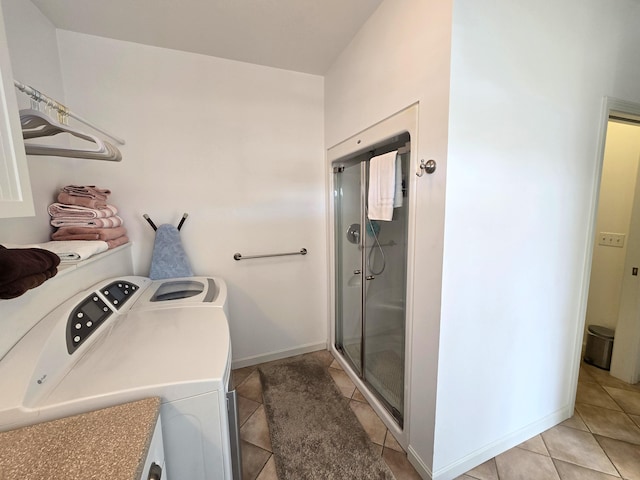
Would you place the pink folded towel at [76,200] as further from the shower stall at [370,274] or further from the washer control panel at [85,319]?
the shower stall at [370,274]

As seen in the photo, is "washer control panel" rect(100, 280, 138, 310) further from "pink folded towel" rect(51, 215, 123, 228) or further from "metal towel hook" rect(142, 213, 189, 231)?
"metal towel hook" rect(142, 213, 189, 231)

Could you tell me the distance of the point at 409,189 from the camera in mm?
1356

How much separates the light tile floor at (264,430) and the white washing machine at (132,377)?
19.8 inches

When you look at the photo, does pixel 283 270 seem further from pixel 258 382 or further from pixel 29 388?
pixel 29 388

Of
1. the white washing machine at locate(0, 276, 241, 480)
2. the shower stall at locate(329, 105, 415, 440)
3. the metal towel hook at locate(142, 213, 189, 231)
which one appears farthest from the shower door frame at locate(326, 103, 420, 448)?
the metal towel hook at locate(142, 213, 189, 231)

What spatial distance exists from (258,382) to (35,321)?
1.57 meters

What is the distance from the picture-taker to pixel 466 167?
1.16 meters

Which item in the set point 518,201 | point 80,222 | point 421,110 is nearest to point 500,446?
point 518,201

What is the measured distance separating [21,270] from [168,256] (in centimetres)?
119

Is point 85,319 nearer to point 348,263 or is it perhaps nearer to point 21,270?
point 21,270

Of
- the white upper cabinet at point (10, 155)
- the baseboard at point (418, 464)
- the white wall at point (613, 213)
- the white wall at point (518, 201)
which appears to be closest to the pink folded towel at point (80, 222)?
the white upper cabinet at point (10, 155)

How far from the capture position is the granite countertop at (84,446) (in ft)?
1.83

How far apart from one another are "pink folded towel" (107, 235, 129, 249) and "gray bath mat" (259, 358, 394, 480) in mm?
1458

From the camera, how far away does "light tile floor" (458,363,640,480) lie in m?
1.38
